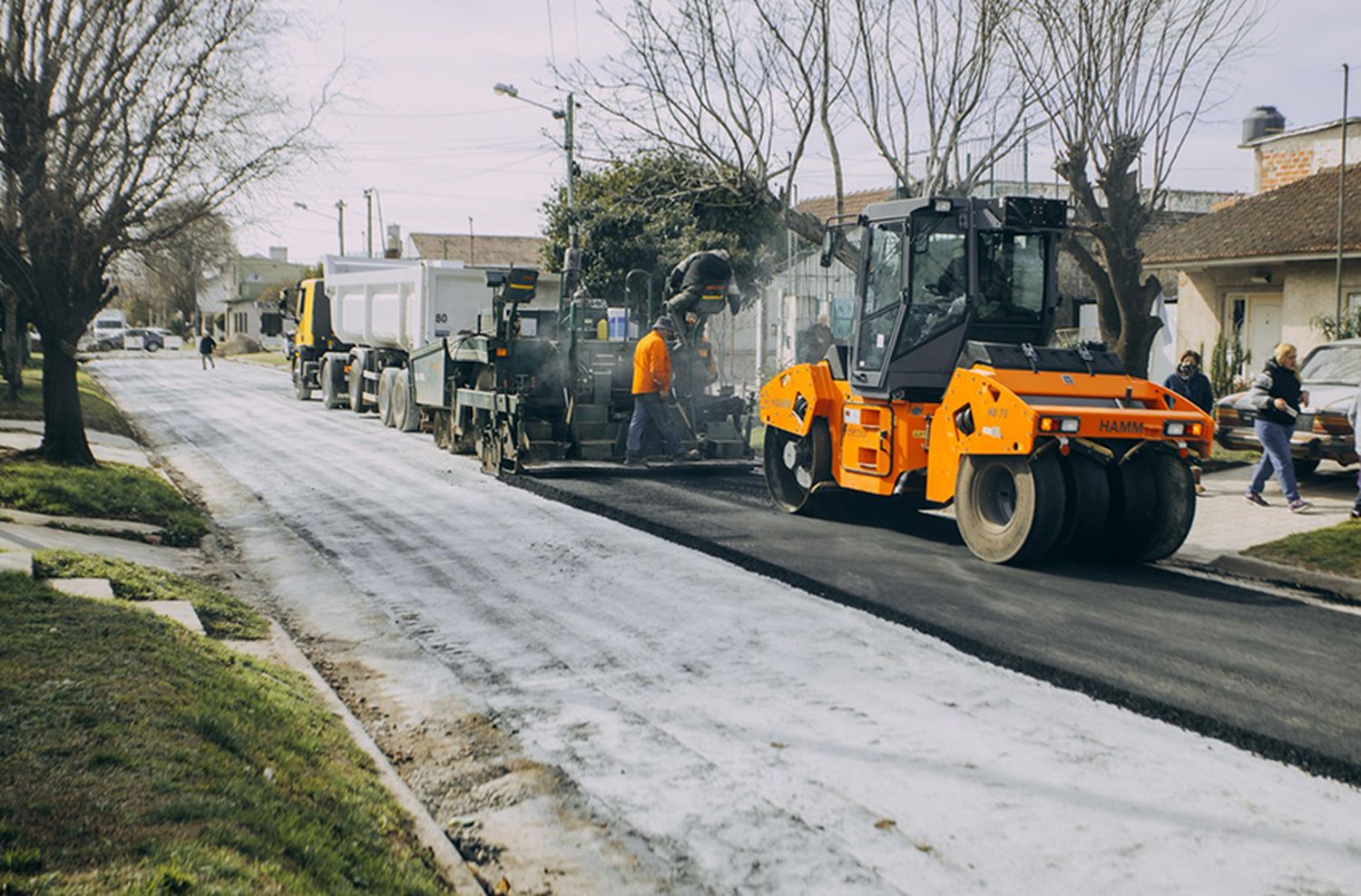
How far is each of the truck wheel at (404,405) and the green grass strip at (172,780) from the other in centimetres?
1507

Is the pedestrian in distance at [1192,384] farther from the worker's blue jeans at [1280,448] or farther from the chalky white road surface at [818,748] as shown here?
the chalky white road surface at [818,748]

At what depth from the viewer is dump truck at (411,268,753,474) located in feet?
52.2

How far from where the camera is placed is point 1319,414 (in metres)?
14.0

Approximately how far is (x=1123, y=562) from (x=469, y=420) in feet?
32.6

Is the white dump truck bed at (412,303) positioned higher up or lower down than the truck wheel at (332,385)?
higher up

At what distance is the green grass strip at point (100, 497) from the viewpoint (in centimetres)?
1127

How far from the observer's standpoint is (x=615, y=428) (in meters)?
16.2

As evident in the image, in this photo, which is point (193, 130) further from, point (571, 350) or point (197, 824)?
point (197, 824)

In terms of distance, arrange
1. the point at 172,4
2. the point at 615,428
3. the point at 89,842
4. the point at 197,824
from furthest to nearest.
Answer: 1. the point at 615,428
2. the point at 172,4
3. the point at 197,824
4. the point at 89,842

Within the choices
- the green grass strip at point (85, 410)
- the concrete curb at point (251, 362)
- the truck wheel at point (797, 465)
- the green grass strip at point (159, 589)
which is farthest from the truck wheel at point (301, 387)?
the green grass strip at point (159, 589)

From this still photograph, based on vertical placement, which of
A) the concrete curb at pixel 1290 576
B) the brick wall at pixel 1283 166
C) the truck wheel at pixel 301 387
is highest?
the brick wall at pixel 1283 166

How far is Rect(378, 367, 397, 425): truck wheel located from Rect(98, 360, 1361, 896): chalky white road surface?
12329 mm

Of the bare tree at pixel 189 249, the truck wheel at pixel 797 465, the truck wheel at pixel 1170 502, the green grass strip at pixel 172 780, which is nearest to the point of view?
the green grass strip at pixel 172 780

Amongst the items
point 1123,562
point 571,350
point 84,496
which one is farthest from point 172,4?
point 1123,562
